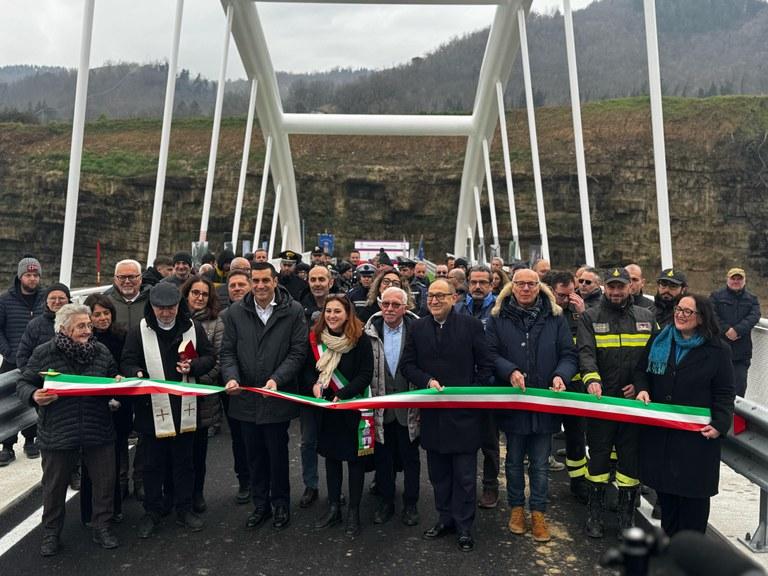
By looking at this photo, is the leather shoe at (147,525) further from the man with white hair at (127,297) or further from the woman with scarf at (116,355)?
the man with white hair at (127,297)

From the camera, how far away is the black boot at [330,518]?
4.88m

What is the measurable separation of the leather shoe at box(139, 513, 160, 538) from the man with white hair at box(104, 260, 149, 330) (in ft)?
5.25

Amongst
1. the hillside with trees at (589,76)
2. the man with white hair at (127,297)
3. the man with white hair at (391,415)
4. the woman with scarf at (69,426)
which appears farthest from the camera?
the hillside with trees at (589,76)

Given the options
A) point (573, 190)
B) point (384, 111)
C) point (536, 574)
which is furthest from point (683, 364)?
point (384, 111)

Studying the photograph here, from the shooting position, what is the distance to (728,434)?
4469 mm

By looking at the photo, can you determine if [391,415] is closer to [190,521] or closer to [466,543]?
[466,543]

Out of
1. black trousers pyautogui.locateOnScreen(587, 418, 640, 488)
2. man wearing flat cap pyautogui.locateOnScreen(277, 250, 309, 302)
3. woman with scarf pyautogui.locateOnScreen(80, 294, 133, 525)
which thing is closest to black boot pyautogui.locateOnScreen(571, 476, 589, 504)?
black trousers pyautogui.locateOnScreen(587, 418, 640, 488)

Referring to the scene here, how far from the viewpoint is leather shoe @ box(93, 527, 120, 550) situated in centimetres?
444

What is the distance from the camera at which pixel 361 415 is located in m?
4.98

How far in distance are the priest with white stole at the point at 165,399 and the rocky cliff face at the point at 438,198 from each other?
5111 centimetres

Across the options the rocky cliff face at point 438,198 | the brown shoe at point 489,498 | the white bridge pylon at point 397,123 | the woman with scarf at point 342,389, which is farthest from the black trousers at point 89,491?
the rocky cliff face at point 438,198

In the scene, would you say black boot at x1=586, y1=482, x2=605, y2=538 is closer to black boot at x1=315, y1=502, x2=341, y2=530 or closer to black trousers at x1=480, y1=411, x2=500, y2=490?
black trousers at x1=480, y1=411, x2=500, y2=490

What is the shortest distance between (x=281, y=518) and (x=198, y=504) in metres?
0.70

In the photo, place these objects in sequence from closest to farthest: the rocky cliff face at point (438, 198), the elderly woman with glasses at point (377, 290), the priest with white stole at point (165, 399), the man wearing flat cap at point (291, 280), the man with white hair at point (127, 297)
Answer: the priest with white stole at point (165, 399) → the man with white hair at point (127, 297) → the elderly woman with glasses at point (377, 290) → the man wearing flat cap at point (291, 280) → the rocky cliff face at point (438, 198)
